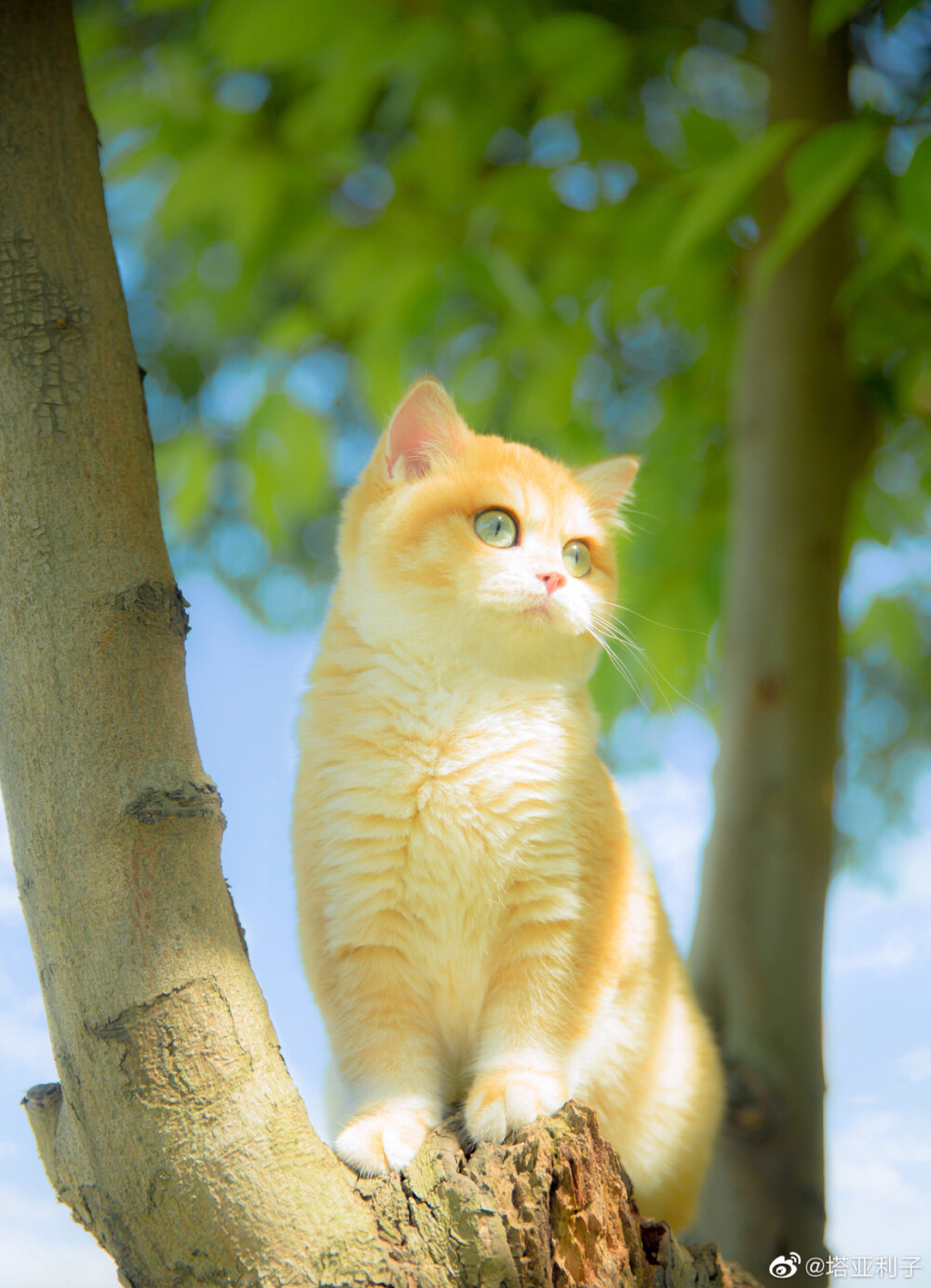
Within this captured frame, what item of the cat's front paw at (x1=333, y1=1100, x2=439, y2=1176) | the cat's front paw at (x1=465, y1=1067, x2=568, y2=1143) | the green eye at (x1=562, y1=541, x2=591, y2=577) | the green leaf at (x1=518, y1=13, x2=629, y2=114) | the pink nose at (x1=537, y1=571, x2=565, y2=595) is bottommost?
the cat's front paw at (x1=333, y1=1100, x2=439, y2=1176)

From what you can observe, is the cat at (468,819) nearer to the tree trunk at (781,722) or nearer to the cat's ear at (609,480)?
the cat's ear at (609,480)

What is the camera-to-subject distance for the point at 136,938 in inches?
29.4

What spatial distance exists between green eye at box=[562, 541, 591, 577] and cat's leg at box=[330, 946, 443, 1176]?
44 centimetres

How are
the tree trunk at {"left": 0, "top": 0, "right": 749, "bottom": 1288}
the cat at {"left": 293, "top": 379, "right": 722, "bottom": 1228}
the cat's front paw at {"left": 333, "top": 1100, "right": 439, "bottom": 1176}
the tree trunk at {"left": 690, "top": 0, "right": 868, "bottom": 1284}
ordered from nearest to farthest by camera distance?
the tree trunk at {"left": 0, "top": 0, "right": 749, "bottom": 1288}, the cat's front paw at {"left": 333, "top": 1100, "right": 439, "bottom": 1176}, the cat at {"left": 293, "top": 379, "right": 722, "bottom": 1228}, the tree trunk at {"left": 690, "top": 0, "right": 868, "bottom": 1284}

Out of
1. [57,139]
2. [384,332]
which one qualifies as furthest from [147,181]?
[57,139]

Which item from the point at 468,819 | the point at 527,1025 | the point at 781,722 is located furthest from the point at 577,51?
the point at 527,1025

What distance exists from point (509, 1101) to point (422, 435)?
0.68m

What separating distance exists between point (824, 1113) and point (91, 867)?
1.21 metres

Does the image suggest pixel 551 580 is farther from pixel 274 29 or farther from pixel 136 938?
pixel 274 29

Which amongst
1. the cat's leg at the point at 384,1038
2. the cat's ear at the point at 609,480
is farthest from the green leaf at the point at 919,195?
the cat's leg at the point at 384,1038

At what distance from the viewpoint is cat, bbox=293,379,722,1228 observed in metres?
0.96

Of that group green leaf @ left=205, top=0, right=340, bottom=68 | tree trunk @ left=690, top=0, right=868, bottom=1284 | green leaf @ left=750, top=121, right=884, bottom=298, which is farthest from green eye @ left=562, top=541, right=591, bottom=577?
green leaf @ left=205, top=0, right=340, bottom=68

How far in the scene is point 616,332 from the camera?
6.90ft

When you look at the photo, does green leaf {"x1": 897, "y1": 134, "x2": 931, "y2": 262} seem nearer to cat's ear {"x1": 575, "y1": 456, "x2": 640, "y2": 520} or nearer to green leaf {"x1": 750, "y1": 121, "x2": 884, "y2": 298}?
green leaf {"x1": 750, "y1": 121, "x2": 884, "y2": 298}
